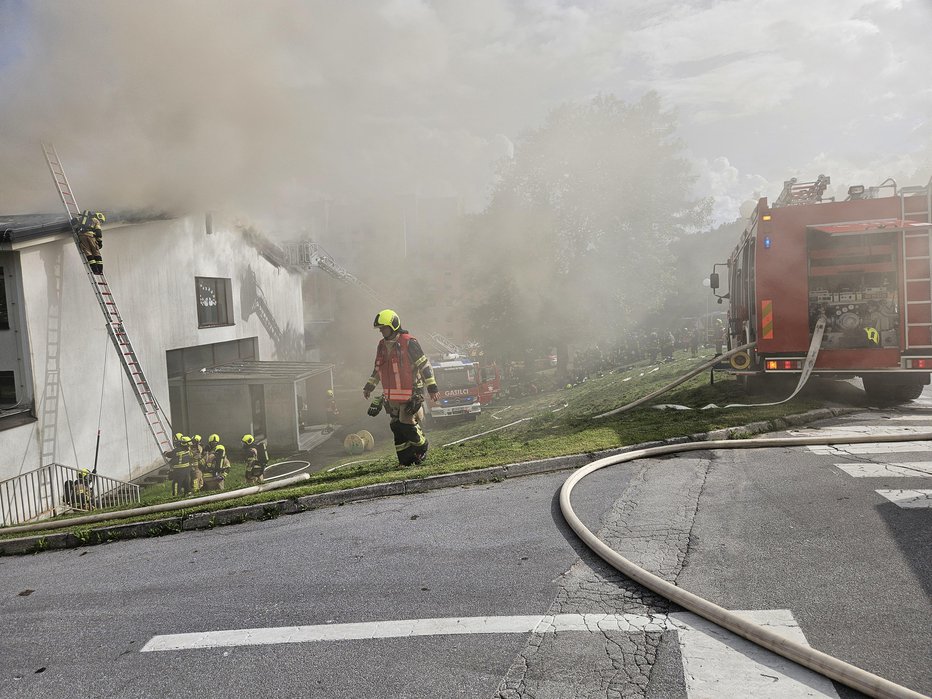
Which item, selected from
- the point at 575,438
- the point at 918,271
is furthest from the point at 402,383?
the point at 918,271

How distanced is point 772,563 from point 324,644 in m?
2.25

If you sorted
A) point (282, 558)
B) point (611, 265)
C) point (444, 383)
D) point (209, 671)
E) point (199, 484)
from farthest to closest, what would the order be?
point (611, 265)
point (444, 383)
point (199, 484)
point (282, 558)
point (209, 671)

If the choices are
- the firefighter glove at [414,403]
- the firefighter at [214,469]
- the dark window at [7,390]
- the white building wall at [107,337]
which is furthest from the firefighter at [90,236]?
the firefighter glove at [414,403]

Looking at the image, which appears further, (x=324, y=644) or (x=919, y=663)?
(x=324, y=644)

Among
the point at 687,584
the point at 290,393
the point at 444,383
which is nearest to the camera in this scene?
the point at 687,584

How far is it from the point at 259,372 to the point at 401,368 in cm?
1220

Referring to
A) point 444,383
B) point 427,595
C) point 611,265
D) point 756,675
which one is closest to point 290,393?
point 444,383

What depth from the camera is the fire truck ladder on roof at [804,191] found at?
858 centimetres

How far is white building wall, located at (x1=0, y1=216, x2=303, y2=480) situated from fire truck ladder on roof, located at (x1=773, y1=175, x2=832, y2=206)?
11765 millimetres

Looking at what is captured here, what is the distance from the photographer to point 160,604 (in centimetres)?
348

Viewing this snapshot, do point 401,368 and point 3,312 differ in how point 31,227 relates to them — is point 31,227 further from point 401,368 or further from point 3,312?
point 401,368

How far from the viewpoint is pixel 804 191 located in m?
8.84

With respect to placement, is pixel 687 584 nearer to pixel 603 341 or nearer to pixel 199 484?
pixel 199 484

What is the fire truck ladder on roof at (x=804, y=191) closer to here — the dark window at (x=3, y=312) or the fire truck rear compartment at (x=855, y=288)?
the fire truck rear compartment at (x=855, y=288)
